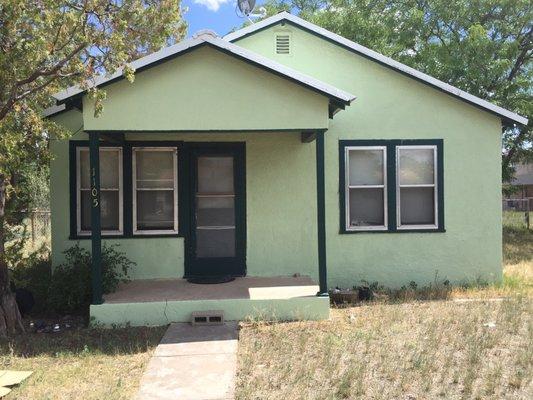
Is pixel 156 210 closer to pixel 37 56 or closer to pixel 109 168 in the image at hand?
pixel 109 168

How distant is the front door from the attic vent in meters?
1.96

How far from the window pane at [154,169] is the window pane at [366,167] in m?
3.15

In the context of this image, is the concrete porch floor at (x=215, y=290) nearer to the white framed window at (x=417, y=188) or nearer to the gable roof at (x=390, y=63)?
the white framed window at (x=417, y=188)

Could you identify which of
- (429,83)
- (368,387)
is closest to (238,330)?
(368,387)

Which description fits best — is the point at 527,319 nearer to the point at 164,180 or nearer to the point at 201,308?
the point at 201,308

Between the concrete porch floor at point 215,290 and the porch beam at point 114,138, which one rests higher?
the porch beam at point 114,138

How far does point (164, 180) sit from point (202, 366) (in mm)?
4077

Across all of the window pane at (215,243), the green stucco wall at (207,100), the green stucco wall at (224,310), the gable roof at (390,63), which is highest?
the gable roof at (390,63)

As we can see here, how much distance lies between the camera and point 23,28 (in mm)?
6324

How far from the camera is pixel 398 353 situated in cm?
564

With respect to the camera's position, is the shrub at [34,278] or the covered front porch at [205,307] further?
the shrub at [34,278]

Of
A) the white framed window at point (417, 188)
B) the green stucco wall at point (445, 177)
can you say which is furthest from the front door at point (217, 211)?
the white framed window at point (417, 188)

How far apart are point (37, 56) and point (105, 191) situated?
3.08 m

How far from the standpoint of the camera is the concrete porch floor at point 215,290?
23.9 ft
